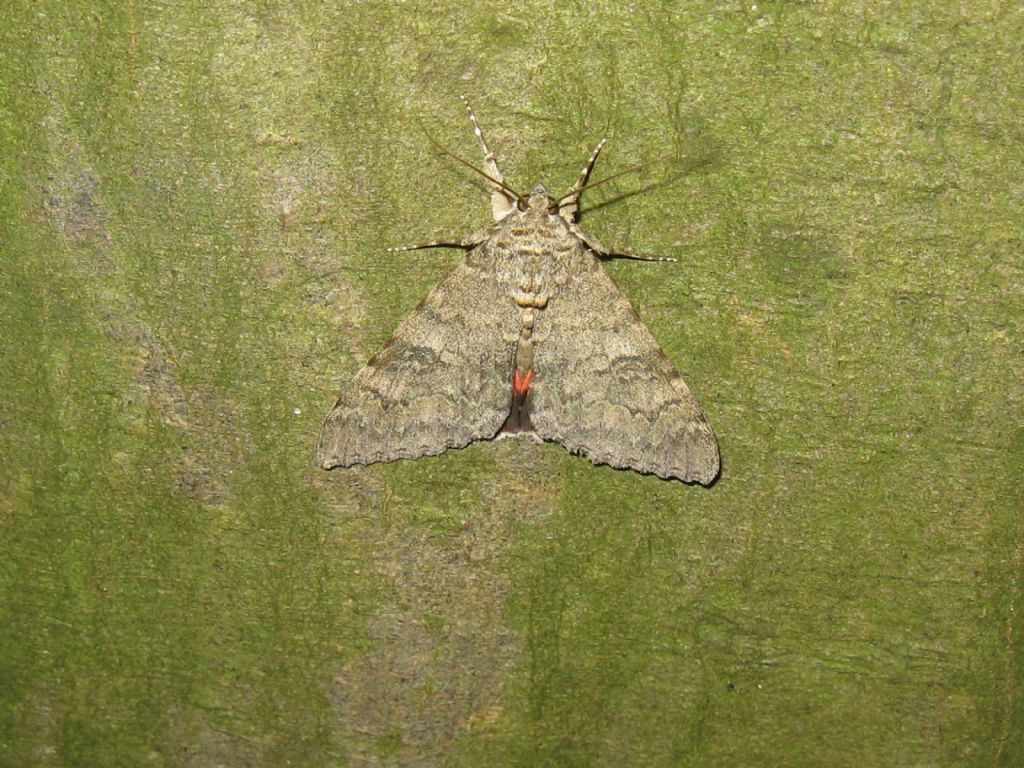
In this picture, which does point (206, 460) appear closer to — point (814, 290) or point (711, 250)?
point (711, 250)

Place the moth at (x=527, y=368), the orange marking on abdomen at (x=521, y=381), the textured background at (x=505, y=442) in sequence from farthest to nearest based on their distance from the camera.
→ the orange marking on abdomen at (x=521, y=381) < the moth at (x=527, y=368) < the textured background at (x=505, y=442)

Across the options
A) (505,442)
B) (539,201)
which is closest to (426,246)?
(539,201)

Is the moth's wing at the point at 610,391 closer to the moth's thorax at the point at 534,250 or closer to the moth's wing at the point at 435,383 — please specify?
the moth's thorax at the point at 534,250

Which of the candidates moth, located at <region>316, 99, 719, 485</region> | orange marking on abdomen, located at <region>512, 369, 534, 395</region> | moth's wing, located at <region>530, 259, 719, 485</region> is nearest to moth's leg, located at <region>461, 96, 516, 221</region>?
moth, located at <region>316, 99, 719, 485</region>

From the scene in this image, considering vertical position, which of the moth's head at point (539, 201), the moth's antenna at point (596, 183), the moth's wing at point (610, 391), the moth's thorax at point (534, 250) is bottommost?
the moth's wing at point (610, 391)

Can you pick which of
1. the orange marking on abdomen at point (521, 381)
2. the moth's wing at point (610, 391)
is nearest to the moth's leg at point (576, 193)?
the moth's wing at point (610, 391)

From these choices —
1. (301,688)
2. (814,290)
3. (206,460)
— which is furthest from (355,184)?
(301,688)

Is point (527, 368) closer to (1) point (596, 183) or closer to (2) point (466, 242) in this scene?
(2) point (466, 242)
